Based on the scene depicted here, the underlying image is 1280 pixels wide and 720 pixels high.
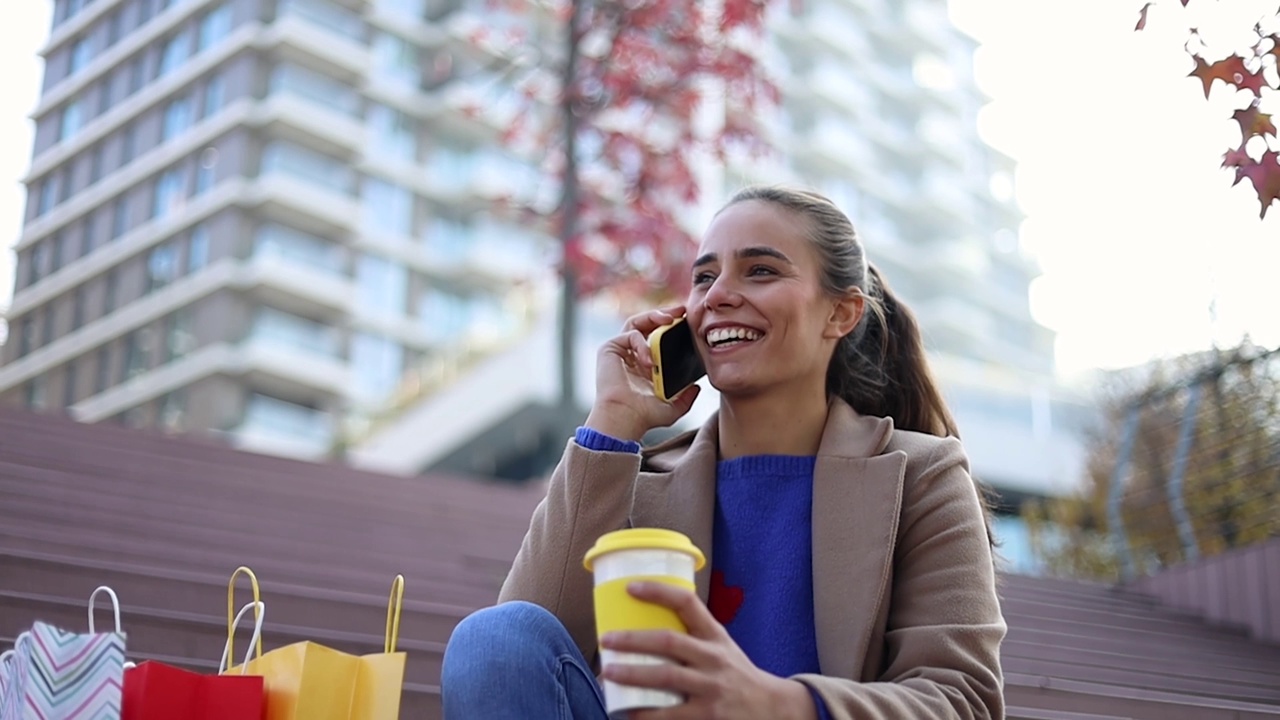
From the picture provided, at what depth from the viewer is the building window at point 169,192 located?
27.6 metres

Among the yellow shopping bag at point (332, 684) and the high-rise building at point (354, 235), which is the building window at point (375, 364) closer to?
the high-rise building at point (354, 235)

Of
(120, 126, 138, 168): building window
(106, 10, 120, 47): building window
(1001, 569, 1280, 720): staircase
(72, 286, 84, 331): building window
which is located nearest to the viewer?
(1001, 569, 1280, 720): staircase

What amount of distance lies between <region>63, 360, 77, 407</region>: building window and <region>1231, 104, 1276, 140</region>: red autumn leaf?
1016 centimetres

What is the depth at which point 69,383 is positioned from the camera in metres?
12.5

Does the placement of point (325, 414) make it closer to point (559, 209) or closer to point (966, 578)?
point (559, 209)

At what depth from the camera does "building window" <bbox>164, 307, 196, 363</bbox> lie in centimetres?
2989

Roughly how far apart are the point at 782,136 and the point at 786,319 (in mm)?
43191

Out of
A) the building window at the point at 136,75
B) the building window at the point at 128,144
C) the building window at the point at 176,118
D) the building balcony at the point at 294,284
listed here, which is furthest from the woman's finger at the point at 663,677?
the building balcony at the point at 294,284

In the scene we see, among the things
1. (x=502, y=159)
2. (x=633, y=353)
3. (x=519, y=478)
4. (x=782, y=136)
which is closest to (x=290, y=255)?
(x=502, y=159)

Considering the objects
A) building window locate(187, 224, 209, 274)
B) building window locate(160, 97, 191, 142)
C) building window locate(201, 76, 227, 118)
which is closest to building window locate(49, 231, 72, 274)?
building window locate(160, 97, 191, 142)

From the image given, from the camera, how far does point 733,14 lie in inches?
328

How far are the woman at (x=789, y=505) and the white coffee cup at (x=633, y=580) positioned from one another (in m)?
0.20

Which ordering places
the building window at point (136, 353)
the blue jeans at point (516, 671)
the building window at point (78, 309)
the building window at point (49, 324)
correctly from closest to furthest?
the blue jeans at point (516, 671), the building window at point (49, 324), the building window at point (78, 309), the building window at point (136, 353)

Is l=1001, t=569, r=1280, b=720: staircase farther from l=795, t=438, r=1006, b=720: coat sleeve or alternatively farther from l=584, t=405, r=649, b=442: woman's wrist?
l=584, t=405, r=649, b=442: woman's wrist
